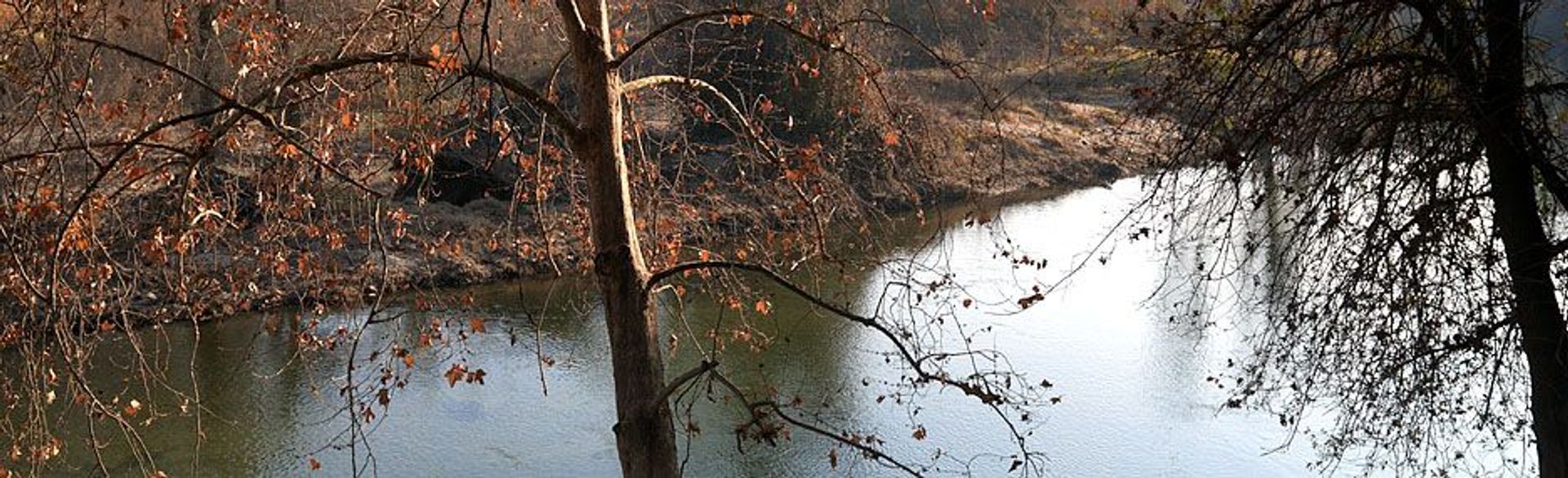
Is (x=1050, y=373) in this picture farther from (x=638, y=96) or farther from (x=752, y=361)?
(x=638, y=96)

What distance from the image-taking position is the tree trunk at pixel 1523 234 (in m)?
4.80

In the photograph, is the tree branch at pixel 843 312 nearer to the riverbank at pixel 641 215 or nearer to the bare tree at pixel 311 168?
the bare tree at pixel 311 168

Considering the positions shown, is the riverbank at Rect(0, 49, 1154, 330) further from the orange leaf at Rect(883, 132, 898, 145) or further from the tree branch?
the tree branch

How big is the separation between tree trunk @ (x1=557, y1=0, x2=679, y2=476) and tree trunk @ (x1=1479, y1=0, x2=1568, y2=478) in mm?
2541

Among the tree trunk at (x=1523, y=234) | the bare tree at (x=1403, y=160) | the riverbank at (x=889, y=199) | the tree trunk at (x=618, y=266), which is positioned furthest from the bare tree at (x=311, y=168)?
the tree trunk at (x=1523, y=234)

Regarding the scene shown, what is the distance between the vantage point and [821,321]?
1012cm

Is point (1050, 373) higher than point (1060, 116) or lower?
lower

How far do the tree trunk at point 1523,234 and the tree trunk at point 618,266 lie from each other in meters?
2.54

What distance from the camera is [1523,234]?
16.3ft

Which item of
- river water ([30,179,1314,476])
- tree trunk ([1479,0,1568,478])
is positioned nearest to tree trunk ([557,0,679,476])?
river water ([30,179,1314,476])

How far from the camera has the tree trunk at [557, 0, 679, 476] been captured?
445 cm

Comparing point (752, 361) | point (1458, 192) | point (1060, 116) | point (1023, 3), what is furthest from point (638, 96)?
point (1060, 116)

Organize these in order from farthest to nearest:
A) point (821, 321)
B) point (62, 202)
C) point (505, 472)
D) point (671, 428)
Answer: point (821, 321), point (505, 472), point (671, 428), point (62, 202)

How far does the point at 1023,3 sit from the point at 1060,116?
5.18m
